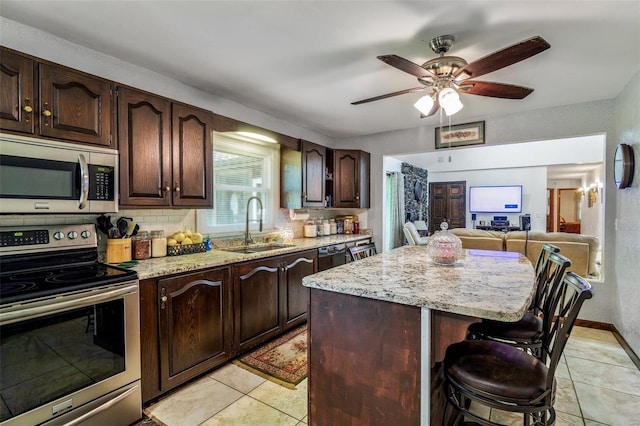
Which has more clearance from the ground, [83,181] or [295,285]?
[83,181]

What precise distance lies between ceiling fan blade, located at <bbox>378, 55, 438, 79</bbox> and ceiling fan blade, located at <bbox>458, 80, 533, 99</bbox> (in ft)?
1.06

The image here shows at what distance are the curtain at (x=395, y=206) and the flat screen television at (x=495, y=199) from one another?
10.9ft

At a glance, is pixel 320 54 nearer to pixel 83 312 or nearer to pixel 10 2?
pixel 10 2

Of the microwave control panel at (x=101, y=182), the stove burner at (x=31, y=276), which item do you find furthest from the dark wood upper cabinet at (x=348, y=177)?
the stove burner at (x=31, y=276)

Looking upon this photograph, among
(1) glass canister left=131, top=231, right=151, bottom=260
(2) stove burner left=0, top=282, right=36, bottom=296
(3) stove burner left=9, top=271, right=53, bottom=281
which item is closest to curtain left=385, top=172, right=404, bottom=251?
(1) glass canister left=131, top=231, right=151, bottom=260

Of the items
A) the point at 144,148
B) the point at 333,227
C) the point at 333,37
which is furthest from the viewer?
→ the point at 333,227

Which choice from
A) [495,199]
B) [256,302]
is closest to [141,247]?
[256,302]

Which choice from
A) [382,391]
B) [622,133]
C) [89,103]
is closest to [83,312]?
[89,103]

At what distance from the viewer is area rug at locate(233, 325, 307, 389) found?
91.0 inches

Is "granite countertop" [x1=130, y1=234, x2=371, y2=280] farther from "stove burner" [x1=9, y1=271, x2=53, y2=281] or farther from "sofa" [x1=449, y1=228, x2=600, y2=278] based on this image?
"sofa" [x1=449, y1=228, x2=600, y2=278]

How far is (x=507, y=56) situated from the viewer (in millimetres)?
1718

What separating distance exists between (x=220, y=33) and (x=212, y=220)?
68.3 inches

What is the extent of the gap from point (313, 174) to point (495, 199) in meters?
7.22

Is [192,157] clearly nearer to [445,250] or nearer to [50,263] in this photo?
[50,263]
